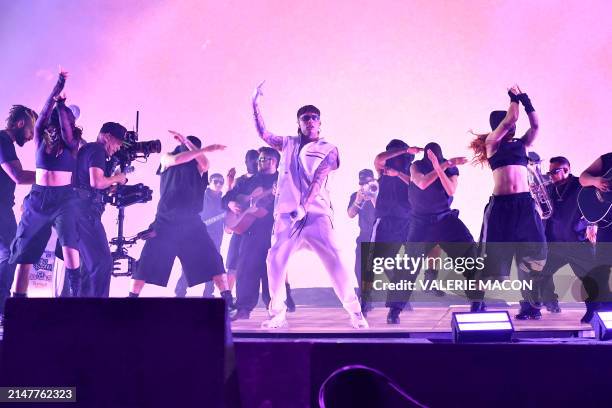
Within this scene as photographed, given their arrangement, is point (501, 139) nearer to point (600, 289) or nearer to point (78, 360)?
point (600, 289)

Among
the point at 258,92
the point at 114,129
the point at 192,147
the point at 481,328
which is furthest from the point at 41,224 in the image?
the point at 481,328

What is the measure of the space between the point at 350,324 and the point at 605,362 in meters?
2.61

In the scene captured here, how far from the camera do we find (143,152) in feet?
17.0

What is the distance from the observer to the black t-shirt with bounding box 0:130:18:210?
5148 mm

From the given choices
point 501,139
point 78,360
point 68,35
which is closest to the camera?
point 78,360

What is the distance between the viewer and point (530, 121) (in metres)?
4.93

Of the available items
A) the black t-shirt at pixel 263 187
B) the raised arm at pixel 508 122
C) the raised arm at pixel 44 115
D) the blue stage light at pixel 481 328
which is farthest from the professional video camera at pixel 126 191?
the blue stage light at pixel 481 328

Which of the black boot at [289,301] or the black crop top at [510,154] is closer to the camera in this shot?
the black crop top at [510,154]

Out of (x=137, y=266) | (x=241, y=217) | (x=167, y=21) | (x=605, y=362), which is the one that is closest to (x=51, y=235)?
(x=137, y=266)

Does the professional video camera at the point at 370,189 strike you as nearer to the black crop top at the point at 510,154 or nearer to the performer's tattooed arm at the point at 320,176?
the performer's tattooed arm at the point at 320,176

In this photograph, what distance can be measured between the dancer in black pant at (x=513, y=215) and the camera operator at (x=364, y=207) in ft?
3.36

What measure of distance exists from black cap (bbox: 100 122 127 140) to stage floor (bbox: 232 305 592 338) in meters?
1.98

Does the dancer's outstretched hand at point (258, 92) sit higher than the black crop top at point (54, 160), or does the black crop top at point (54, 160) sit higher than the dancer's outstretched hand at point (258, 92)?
the dancer's outstretched hand at point (258, 92)

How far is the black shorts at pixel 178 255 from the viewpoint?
16.5ft
